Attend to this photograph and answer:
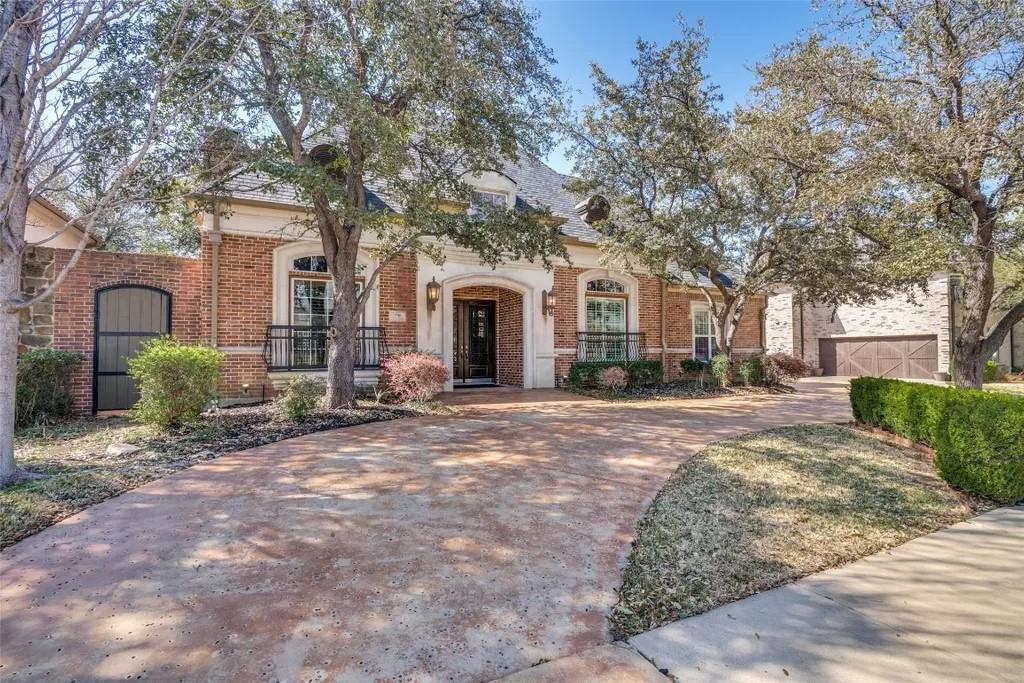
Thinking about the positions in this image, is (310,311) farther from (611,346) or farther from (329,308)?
(611,346)

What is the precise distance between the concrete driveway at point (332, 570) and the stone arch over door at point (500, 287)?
5.95 meters

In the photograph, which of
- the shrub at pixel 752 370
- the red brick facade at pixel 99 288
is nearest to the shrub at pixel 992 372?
the shrub at pixel 752 370

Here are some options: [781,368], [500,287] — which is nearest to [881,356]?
[781,368]

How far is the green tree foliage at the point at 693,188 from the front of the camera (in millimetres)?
10086

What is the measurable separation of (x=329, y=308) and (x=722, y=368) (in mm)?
9801

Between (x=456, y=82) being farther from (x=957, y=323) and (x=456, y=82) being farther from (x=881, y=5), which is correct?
(x=957, y=323)

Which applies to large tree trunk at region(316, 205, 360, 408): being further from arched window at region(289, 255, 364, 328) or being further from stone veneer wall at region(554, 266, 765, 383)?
stone veneer wall at region(554, 266, 765, 383)

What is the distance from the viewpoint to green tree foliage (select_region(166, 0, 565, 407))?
617cm

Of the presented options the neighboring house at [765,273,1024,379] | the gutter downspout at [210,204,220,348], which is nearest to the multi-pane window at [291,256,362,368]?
the gutter downspout at [210,204,220,348]

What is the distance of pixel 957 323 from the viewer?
18641 millimetres

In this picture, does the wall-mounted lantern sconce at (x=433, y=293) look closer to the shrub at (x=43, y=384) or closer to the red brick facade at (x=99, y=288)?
the red brick facade at (x=99, y=288)

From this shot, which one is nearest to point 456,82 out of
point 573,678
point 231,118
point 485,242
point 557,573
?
point 485,242

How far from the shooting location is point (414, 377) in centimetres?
866

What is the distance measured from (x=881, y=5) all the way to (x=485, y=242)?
6.29 metres
